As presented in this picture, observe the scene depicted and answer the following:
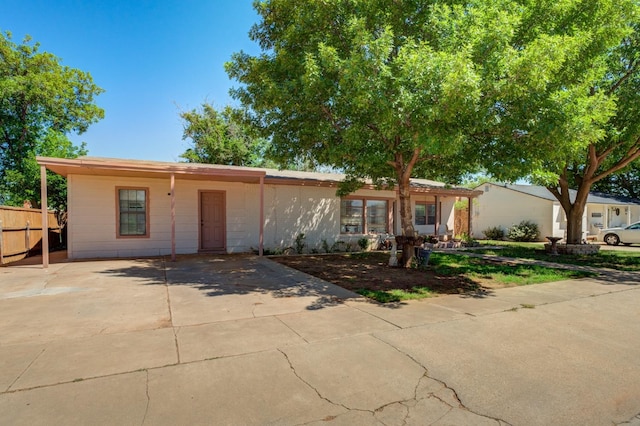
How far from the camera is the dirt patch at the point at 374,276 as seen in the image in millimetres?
7625

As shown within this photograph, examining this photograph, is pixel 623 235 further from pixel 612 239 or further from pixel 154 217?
pixel 154 217

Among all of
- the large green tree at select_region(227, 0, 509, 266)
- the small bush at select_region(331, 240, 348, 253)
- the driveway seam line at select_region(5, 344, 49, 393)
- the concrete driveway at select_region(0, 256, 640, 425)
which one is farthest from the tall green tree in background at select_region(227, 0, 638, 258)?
the driveway seam line at select_region(5, 344, 49, 393)

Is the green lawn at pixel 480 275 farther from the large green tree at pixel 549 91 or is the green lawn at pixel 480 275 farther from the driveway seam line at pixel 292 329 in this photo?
the large green tree at pixel 549 91

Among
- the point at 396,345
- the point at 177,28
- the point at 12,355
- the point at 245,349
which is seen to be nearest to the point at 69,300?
the point at 12,355

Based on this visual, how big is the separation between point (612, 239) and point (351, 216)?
56.7 feet

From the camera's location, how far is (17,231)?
35.9ft

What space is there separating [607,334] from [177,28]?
15.5 meters

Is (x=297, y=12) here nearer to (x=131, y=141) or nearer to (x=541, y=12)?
(x=541, y=12)

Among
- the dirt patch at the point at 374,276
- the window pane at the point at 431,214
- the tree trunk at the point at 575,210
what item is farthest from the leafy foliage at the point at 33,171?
the tree trunk at the point at 575,210

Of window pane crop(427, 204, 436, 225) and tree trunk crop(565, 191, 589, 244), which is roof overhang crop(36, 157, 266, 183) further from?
tree trunk crop(565, 191, 589, 244)

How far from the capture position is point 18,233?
11055 millimetres

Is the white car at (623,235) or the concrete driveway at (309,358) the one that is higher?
the white car at (623,235)

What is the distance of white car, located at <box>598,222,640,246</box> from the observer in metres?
19.6

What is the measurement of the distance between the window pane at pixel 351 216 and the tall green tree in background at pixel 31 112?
16017 millimetres
